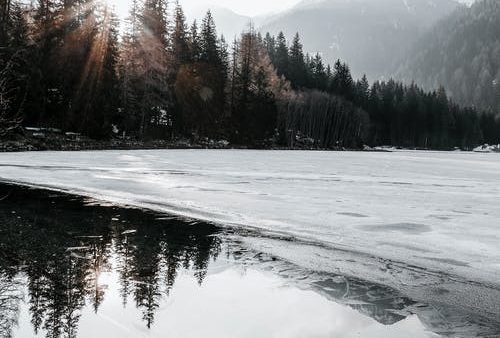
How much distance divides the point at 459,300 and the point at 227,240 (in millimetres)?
4421

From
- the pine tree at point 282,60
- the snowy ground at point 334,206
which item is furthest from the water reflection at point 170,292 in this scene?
the pine tree at point 282,60

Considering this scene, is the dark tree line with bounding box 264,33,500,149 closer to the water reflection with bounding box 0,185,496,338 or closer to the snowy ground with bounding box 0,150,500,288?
the snowy ground with bounding box 0,150,500,288

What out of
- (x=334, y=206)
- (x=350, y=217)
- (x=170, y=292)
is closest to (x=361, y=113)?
(x=334, y=206)

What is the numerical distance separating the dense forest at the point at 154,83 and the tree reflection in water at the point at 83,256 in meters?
5.69

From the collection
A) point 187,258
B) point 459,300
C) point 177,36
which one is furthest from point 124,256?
point 177,36

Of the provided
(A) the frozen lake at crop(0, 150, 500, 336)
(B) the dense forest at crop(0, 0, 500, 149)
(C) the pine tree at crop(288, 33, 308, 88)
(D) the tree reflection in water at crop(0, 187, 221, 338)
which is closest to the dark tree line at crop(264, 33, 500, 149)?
(C) the pine tree at crop(288, 33, 308, 88)

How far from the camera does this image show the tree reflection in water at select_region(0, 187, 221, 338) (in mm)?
5223

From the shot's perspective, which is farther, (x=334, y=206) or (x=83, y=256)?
(x=334, y=206)

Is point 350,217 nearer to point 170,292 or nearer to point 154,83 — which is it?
point 170,292

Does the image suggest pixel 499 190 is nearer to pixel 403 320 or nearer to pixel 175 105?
Result: pixel 403 320

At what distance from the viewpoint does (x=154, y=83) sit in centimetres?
4875

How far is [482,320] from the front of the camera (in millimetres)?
5273

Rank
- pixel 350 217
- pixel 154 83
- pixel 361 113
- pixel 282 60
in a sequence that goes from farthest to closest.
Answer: pixel 282 60 < pixel 361 113 < pixel 154 83 < pixel 350 217

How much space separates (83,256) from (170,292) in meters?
2.13
